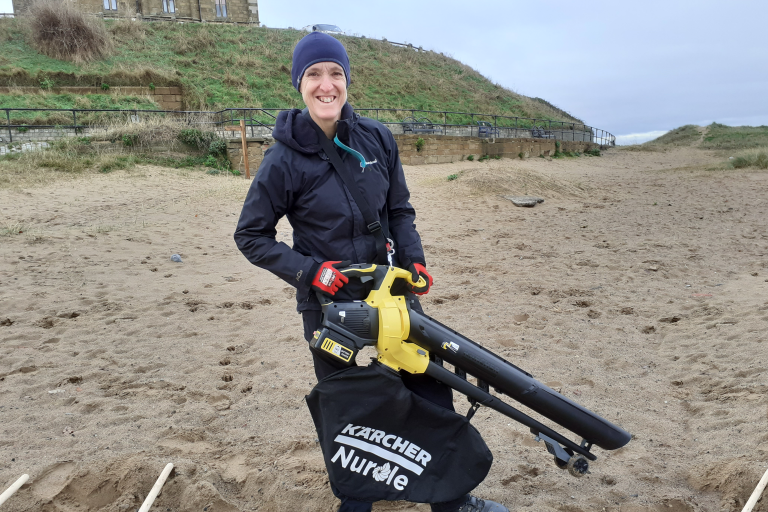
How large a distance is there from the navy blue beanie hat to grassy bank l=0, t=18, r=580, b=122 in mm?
22034

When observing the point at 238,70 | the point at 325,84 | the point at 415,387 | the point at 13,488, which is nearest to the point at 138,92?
the point at 238,70

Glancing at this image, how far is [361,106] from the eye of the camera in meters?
26.1

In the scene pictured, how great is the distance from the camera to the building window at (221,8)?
35344 mm

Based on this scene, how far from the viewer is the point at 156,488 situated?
7.70 feet

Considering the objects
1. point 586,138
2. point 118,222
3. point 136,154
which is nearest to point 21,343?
point 118,222

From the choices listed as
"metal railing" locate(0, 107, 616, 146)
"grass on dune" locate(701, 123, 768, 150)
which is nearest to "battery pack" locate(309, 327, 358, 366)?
"metal railing" locate(0, 107, 616, 146)

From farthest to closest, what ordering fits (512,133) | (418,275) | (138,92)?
1. (512,133)
2. (138,92)
3. (418,275)

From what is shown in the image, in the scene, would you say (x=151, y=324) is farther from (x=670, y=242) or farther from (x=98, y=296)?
(x=670, y=242)

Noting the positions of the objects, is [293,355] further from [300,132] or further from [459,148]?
[459,148]

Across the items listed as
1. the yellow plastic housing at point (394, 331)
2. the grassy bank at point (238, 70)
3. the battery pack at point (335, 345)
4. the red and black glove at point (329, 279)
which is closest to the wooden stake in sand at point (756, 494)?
the yellow plastic housing at point (394, 331)

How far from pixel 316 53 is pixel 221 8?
128 feet

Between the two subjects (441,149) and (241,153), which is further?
(441,149)

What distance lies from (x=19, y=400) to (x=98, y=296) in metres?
2.38

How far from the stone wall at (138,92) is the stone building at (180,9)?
498 inches
